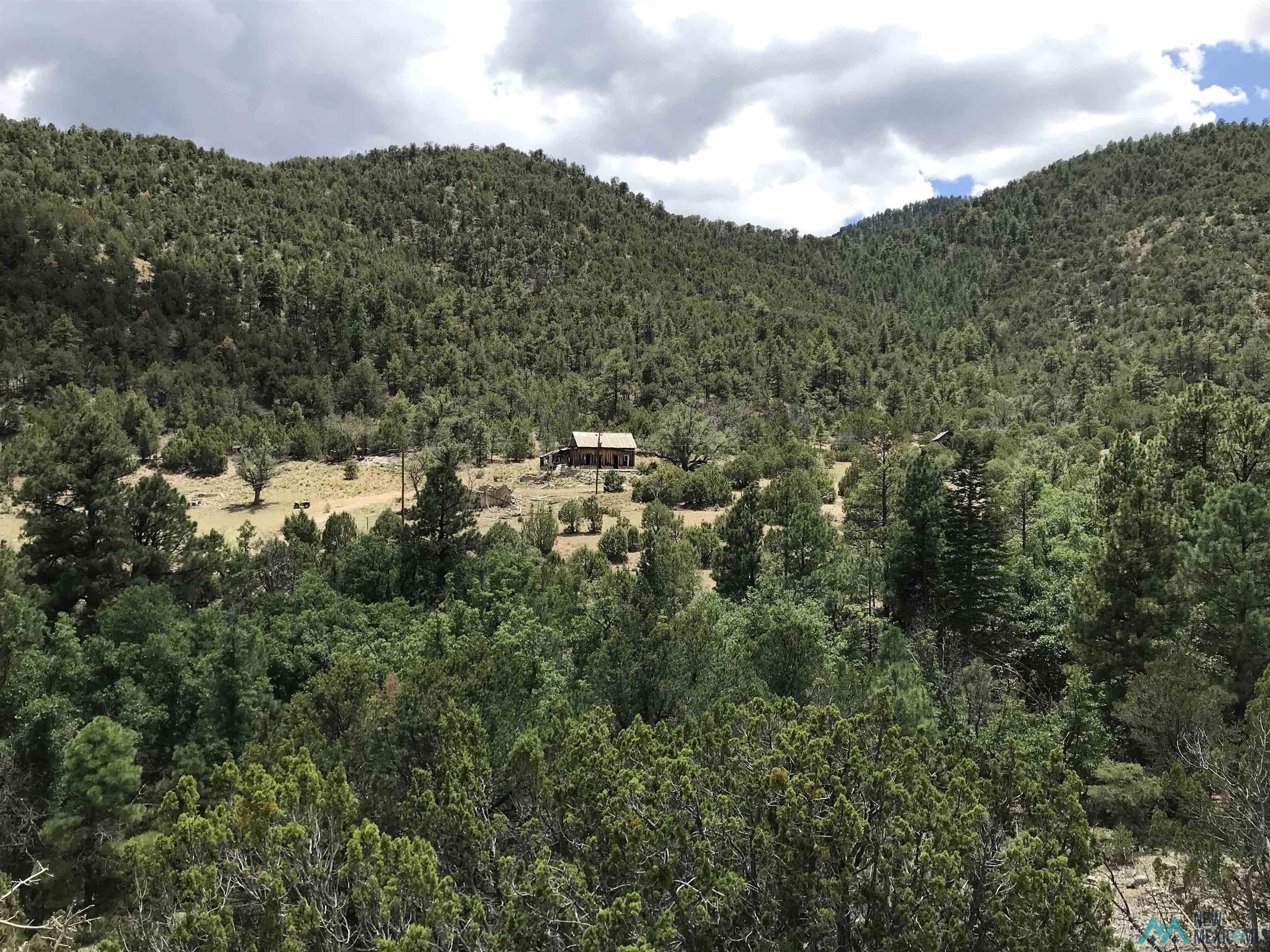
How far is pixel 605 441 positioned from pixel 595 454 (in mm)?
1601

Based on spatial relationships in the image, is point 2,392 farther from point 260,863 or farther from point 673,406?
point 260,863

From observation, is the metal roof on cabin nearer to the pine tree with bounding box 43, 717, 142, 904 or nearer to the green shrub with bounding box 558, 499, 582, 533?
the green shrub with bounding box 558, 499, 582, 533

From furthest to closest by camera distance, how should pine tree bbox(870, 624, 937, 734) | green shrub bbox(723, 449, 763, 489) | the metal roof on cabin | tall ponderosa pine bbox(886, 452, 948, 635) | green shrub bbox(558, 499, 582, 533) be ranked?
the metal roof on cabin → green shrub bbox(723, 449, 763, 489) → green shrub bbox(558, 499, 582, 533) → tall ponderosa pine bbox(886, 452, 948, 635) → pine tree bbox(870, 624, 937, 734)

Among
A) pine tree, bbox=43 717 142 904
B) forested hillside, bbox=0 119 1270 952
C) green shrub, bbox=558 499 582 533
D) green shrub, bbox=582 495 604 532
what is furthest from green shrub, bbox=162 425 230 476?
pine tree, bbox=43 717 142 904

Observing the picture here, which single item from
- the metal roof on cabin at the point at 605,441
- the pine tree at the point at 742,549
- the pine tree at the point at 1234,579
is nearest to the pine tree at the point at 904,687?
the pine tree at the point at 1234,579

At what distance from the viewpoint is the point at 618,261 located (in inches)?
5212

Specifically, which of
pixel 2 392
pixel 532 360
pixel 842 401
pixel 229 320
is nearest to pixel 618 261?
pixel 532 360

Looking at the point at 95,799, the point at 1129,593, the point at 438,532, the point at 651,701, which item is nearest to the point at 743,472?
the point at 438,532

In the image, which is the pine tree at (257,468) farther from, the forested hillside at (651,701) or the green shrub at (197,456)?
the green shrub at (197,456)

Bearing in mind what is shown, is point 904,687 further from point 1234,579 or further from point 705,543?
point 705,543

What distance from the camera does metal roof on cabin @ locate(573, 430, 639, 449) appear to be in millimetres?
63031

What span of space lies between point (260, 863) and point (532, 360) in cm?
9226

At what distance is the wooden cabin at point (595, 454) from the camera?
63.1m

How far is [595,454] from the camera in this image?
208 feet
